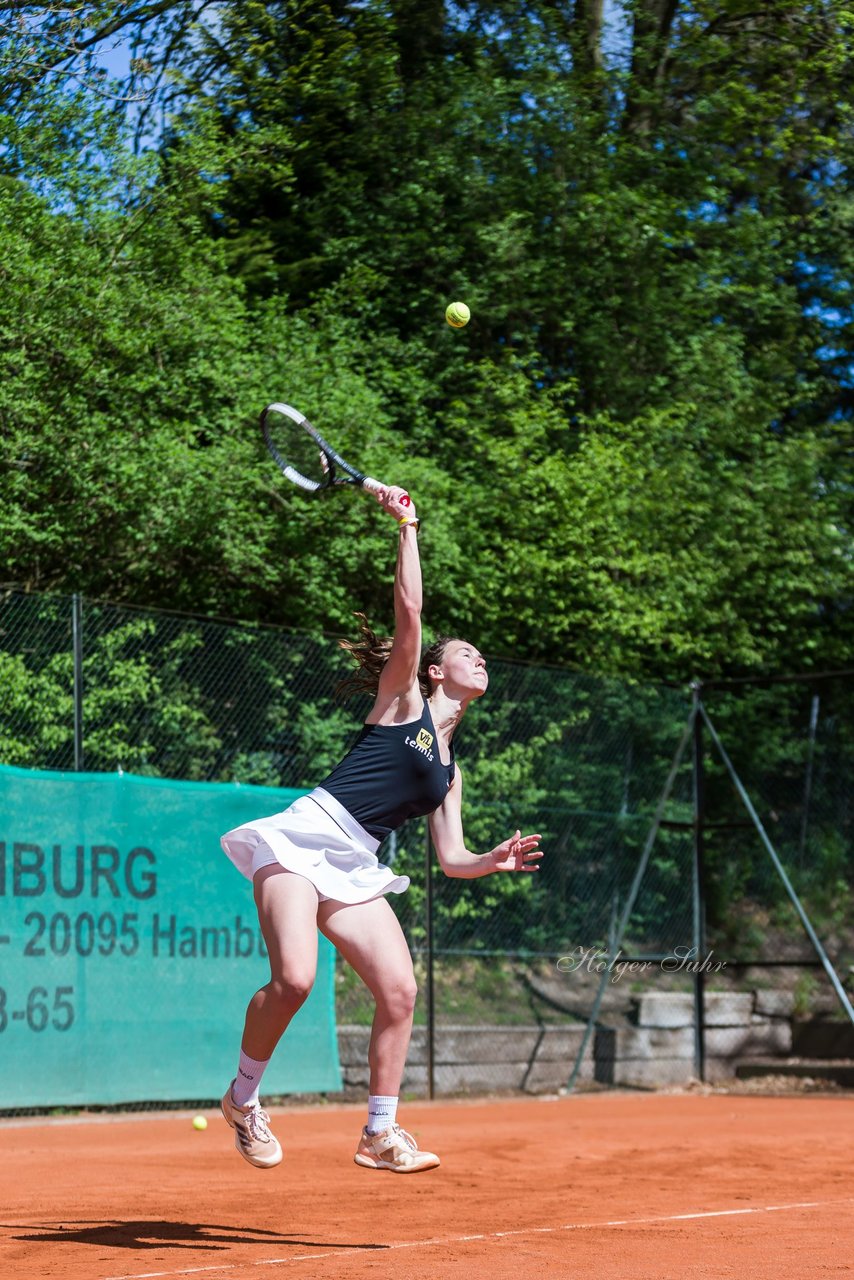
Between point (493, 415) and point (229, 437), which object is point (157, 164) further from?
point (493, 415)

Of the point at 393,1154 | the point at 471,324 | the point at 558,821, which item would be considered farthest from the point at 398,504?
the point at 471,324

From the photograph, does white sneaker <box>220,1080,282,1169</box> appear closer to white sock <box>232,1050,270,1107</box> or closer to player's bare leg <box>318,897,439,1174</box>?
white sock <box>232,1050,270,1107</box>

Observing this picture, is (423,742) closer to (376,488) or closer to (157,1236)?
(376,488)

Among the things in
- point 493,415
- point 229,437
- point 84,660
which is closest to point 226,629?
point 84,660

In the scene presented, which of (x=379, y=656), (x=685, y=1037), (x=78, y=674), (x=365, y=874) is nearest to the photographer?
(x=365, y=874)

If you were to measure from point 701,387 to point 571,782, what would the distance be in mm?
5595

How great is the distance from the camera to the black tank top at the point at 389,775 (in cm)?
484

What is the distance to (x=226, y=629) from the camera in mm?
9492

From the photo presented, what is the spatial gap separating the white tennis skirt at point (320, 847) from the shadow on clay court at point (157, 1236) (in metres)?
1.04

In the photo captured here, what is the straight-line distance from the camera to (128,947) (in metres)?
8.74

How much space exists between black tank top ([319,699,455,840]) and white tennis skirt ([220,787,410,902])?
5 centimetres

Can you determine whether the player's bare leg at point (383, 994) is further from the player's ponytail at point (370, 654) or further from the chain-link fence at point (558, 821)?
the chain-link fence at point (558, 821)

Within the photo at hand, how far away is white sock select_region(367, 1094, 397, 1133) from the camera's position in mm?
4715

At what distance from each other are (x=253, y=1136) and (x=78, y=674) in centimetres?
440
